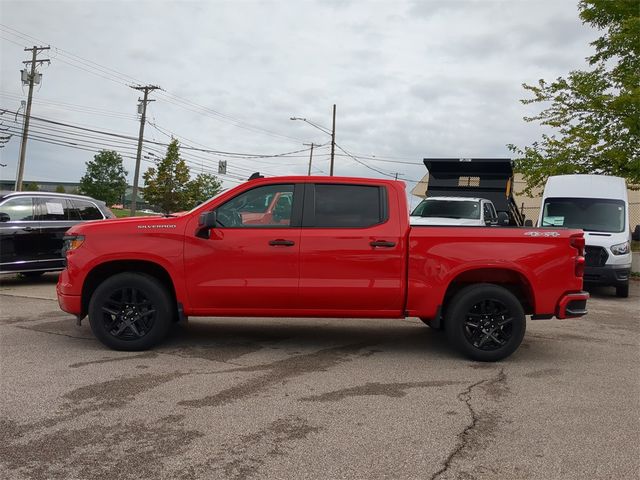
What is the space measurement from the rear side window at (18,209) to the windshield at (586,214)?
35.9 feet

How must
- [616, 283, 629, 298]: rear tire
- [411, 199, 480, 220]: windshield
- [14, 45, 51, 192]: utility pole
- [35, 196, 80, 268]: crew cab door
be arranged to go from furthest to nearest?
[14, 45, 51, 192]: utility pole < [411, 199, 480, 220]: windshield < [616, 283, 629, 298]: rear tire < [35, 196, 80, 268]: crew cab door

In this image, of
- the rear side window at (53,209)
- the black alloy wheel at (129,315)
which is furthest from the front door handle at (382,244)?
the rear side window at (53,209)

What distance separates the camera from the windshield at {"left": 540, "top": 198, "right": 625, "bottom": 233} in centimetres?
1263

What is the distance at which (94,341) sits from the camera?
20.9 ft

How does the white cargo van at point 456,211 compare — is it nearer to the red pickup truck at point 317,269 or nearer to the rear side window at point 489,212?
the rear side window at point 489,212

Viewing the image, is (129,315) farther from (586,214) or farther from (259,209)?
(586,214)

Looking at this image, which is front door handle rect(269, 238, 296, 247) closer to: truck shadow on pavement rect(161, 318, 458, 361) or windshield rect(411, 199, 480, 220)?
truck shadow on pavement rect(161, 318, 458, 361)

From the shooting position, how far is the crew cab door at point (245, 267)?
576 cm

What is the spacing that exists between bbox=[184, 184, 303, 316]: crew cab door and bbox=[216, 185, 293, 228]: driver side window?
0.01m

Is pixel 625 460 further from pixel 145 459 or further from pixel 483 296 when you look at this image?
pixel 145 459

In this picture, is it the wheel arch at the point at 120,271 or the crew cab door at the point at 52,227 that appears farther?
the crew cab door at the point at 52,227

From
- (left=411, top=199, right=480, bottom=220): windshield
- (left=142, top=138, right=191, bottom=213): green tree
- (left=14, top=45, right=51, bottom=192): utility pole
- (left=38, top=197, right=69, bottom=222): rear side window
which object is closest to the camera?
(left=38, top=197, right=69, bottom=222): rear side window

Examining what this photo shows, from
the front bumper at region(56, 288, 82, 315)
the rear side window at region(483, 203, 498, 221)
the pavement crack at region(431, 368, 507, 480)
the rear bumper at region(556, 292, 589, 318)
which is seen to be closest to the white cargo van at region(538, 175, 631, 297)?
the rear side window at region(483, 203, 498, 221)

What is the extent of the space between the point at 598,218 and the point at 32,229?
11.7 m
